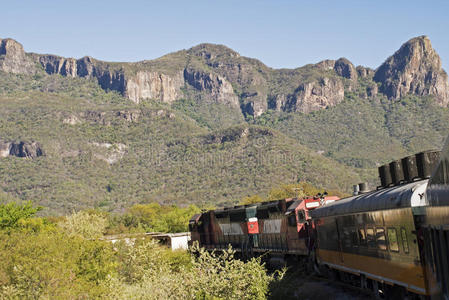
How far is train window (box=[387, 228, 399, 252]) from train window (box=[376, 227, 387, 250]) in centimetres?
59

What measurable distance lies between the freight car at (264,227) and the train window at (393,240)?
586 inches

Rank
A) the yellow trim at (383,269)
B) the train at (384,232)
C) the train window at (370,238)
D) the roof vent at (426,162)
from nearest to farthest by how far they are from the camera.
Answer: the train at (384,232), the yellow trim at (383,269), the train window at (370,238), the roof vent at (426,162)

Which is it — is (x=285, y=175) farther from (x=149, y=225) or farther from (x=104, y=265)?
(x=104, y=265)

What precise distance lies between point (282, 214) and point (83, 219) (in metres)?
67.6

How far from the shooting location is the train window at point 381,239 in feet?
57.4

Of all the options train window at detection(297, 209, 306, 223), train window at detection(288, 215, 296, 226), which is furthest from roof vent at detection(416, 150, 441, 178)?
train window at detection(288, 215, 296, 226)

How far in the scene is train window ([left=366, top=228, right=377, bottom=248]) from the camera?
736 inches

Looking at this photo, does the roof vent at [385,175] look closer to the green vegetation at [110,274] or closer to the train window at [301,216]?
the train window at [301,216]

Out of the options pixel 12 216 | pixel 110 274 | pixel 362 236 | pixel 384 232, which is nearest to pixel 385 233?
pixel 384 232

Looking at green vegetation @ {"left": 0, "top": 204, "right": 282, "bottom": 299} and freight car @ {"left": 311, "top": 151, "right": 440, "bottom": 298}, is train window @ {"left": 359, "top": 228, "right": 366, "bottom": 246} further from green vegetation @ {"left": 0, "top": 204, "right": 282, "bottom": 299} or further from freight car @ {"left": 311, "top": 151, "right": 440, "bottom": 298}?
green vegetation @ {"left": 0, "top": 204, "right": 282, "bottom": 299}

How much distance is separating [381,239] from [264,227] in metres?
23.3

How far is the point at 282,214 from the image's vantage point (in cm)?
3694

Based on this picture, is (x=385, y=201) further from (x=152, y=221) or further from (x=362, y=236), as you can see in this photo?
(x=152, y=221)

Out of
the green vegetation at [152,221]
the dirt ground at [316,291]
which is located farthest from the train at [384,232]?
the green vegetation at [152,221]
